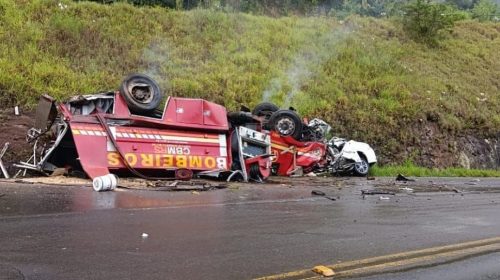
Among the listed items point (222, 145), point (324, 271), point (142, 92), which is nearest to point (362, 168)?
point (222, 145)

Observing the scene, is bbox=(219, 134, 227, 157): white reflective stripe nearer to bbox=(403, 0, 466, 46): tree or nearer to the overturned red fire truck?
the overturned red fire truck

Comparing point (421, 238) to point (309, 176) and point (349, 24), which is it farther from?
point (349, 24)

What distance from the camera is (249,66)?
23.0m

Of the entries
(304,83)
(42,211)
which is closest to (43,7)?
(304,83)

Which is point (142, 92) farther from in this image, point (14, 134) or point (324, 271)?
point (324, 271)

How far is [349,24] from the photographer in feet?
112

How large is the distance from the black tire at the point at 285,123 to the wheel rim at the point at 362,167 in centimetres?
292

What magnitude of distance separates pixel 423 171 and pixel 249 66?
8012 millimetres

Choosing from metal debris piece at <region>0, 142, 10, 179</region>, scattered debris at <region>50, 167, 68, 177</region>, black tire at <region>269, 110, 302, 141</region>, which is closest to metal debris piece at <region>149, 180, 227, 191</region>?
scattered debris at <region>50, 167, 68, 177</region>

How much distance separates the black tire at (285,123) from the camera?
1526 cm

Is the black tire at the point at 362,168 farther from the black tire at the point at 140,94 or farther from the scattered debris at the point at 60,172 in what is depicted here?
the scattered debris at the point at 60,172

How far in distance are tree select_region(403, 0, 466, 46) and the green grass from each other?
14.2m

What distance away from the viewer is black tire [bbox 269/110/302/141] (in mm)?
15258

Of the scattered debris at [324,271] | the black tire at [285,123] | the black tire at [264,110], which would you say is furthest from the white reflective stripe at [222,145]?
the scattered debris at [324,271]
